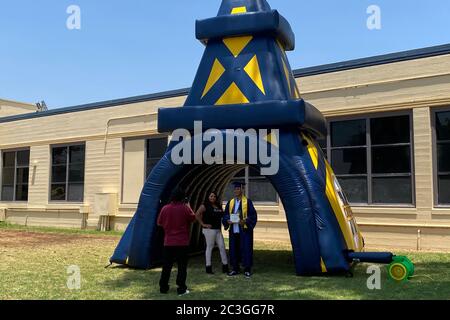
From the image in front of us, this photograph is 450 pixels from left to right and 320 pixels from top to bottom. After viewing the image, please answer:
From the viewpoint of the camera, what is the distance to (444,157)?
13.4 metres

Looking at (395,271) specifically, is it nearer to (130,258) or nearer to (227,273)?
(227,273)

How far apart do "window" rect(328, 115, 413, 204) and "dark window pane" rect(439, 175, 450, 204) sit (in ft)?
2.45

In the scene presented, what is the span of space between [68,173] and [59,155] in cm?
105

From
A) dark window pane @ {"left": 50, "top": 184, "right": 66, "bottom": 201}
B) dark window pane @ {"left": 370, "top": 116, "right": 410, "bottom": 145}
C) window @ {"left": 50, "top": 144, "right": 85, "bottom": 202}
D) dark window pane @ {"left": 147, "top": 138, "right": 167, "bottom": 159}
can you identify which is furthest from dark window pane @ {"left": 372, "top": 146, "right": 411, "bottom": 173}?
dark window pane @ {"left": 50, "top": 184, "right": 66, "bottom": 201}

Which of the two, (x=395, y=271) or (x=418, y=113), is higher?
(x=418, y=113)

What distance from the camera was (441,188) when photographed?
13422mm

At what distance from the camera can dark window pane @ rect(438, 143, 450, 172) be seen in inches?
527

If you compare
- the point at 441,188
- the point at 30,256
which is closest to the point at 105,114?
the point at 30,256

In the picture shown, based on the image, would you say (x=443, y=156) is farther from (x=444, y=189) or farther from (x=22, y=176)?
(x=22, y=176)

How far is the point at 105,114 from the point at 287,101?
43.6ft

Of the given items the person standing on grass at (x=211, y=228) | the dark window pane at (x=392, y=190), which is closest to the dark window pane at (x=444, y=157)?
the dark window pane at (x=392, y=190)

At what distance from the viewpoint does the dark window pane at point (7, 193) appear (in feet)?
79.0

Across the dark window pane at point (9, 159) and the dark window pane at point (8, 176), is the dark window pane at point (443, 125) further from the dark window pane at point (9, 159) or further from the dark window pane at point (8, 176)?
the dark window pane at point (8, 176)

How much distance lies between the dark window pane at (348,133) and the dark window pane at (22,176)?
15096 millimetres
